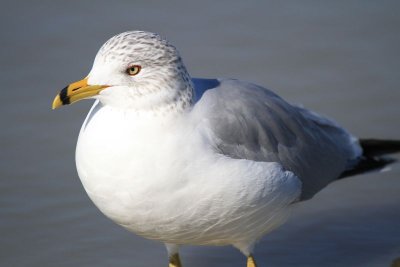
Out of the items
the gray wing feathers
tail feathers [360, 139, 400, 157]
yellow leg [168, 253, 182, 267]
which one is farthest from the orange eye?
tail feathers [360, 139, 400, 157]

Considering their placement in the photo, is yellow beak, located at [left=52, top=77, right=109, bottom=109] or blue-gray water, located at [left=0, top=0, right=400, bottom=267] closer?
yellow beak, located at [left=52, top=77, right=109, bottom=109]

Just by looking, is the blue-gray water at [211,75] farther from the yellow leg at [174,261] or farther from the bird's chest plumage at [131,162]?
the bird's chest plumage at [131,162]

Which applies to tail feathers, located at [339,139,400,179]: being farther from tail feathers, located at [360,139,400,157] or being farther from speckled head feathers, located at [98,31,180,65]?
speckled head feathers, located at [98,31,180,65]

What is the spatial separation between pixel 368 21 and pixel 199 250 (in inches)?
136

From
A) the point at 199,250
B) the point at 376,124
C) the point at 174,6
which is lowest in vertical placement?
the point at 199,250

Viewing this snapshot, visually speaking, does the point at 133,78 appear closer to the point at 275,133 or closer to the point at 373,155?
the point at 275,133

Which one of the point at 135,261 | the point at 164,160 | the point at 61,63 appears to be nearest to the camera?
the point at 164,160

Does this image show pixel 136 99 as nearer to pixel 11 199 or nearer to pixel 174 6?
pixel 11 199

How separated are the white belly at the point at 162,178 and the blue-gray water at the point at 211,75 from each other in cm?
127

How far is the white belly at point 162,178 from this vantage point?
15.2ft

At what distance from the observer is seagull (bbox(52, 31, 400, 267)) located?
15.2 feet

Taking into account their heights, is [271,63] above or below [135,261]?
above

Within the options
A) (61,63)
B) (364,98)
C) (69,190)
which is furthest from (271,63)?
(69,190)

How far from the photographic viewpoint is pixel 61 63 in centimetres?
805
